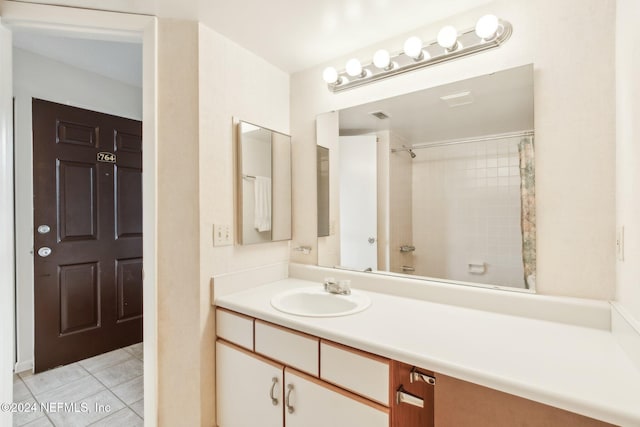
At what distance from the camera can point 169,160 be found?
152 centimetres

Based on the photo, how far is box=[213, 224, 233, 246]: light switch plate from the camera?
5.10 feet

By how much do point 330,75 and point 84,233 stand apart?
2244 mm

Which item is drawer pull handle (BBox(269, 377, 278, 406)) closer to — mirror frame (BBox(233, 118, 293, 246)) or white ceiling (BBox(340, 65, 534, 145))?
mirror frame (BBox(233, 118, 293, 246))

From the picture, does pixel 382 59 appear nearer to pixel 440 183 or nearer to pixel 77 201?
pixel 440 183

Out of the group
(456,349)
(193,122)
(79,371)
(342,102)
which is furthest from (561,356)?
(79,371)

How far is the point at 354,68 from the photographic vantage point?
1.64 meters

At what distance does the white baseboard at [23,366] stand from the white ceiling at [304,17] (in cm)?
239

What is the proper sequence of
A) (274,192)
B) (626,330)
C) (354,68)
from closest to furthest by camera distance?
(626,330), (354,68), (274,192)

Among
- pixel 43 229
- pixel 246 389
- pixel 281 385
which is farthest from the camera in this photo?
pixel 43 229

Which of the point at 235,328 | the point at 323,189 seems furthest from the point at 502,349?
the point at 323,189

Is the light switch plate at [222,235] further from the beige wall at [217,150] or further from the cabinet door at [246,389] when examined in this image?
the cabinet door at [246,389]

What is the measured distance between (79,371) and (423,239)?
8.72ft

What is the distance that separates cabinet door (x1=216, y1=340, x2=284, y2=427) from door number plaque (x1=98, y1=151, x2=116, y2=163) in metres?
1.91

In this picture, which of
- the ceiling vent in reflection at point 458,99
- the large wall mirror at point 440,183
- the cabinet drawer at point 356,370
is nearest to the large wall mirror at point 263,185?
the large wall mirror at point 440,183
